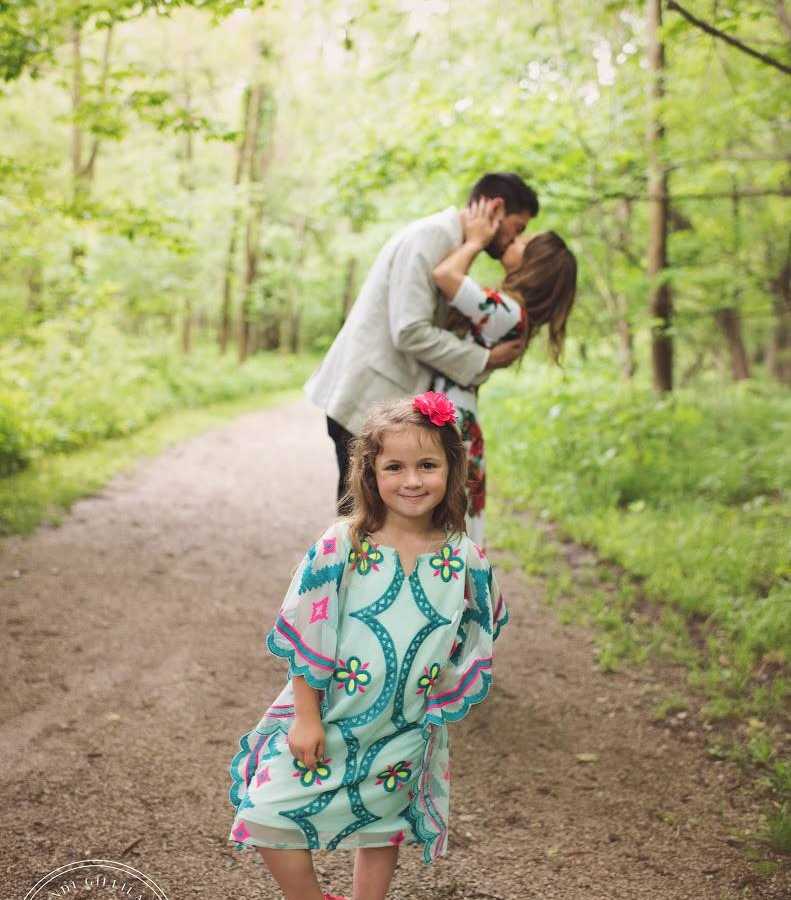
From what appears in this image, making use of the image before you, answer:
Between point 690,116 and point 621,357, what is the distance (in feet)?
9.94

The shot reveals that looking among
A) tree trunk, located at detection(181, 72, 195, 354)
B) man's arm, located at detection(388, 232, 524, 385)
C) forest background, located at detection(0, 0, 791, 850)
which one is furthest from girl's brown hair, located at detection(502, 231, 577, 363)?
tree trunk, located at detection(181, 72, 195, 354)

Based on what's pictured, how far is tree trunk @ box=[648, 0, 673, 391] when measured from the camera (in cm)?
797

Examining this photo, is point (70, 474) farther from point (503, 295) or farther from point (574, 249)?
point (574, 249)

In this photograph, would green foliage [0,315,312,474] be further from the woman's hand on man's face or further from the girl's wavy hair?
the girl's wavy hair

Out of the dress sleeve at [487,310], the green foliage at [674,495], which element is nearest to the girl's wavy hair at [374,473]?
the dress sleeve at [487,310]

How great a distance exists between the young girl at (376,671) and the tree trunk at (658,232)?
6.46 meters

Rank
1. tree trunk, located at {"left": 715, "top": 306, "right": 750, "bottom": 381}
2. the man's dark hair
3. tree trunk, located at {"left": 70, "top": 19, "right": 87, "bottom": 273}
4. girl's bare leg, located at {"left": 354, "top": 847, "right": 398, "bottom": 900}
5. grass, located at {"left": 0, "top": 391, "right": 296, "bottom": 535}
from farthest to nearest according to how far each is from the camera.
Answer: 1. tree trunk, located at {"left": 715, "top": 306, "right": 750, "bottom": 381}
2. tree trunk, located at {"left": 70, "top": 19, "right": 87, "bottom": 273}
3. grass, located at {"left": 0, "top": 391, "right": 296, "bottom": 535}
4. the man's dark hair
5. girl's bare leg, located at {"left": 354, "top": 847, "right": 398, "bottom": 900}

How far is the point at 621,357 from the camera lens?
34.6 feet

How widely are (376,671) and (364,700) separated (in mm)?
77

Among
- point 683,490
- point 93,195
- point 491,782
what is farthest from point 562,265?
point 93,195

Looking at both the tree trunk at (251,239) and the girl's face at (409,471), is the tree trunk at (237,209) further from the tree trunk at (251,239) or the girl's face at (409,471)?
the girl's face at (409,471)

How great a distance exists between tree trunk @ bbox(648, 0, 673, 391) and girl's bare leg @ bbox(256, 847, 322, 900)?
281 inches

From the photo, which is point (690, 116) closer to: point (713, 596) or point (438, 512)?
point (713, 596)

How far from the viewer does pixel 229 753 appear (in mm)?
3111
